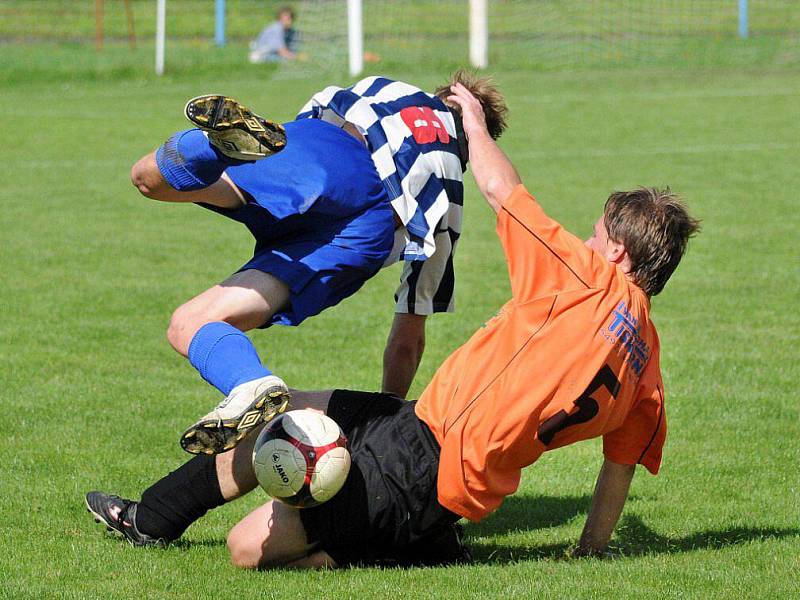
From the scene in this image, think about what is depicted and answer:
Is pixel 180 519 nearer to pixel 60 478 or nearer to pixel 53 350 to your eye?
pixel 60 478

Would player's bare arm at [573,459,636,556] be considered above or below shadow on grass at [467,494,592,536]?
above

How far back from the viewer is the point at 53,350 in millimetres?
7555

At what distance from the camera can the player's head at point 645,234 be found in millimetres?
4223

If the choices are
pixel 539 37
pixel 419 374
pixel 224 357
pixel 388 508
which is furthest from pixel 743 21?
pixel 224 357

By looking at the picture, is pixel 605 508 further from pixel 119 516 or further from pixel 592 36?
pixel 592 36

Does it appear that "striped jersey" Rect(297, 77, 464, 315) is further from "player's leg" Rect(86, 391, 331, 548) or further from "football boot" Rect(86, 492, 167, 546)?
"football boot" Rect(86, 492, 167, 546)

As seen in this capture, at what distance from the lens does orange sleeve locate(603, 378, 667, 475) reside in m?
4.43

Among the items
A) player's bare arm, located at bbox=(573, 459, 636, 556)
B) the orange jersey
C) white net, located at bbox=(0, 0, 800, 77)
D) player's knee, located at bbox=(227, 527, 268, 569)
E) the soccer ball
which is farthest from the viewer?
white net, located at bbox=(0, 0, 800, 77)

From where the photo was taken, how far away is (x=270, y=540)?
4.34 meters

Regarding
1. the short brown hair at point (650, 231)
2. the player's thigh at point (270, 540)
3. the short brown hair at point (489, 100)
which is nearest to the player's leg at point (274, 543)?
the player's thigh at point (270, 540)

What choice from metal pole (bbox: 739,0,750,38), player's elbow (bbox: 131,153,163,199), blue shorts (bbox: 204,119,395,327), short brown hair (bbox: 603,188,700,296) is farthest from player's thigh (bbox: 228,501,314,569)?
metal pole (bbox: 739,0,750,38)

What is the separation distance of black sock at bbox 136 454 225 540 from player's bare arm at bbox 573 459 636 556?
140 cm

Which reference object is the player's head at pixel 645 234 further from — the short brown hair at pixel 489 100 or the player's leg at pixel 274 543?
the player's leg at pixel 274 543

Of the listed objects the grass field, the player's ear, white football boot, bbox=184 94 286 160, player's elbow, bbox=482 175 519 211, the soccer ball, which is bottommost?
the grass field
